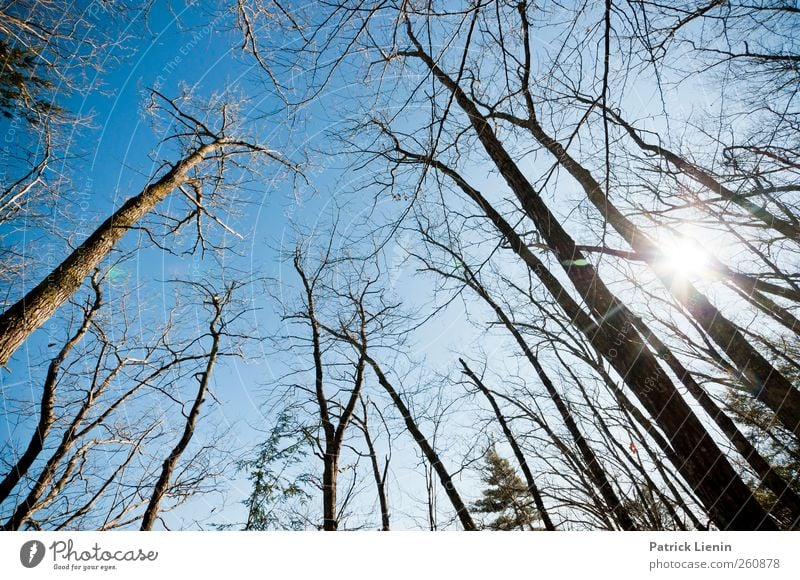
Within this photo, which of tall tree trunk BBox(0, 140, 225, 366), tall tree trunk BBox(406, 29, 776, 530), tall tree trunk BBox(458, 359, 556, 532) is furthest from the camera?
tall tree trunk BBox(458, 359, 556, 532)

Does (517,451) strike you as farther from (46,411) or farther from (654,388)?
(46,411)

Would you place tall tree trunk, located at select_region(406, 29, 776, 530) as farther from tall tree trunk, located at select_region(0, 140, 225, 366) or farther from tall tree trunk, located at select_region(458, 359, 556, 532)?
tall tree trunk, located at select_region(0, 140, 225, 366)

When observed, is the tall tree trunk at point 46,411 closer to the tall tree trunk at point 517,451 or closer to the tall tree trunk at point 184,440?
the tall tree trunk at point 184,440
